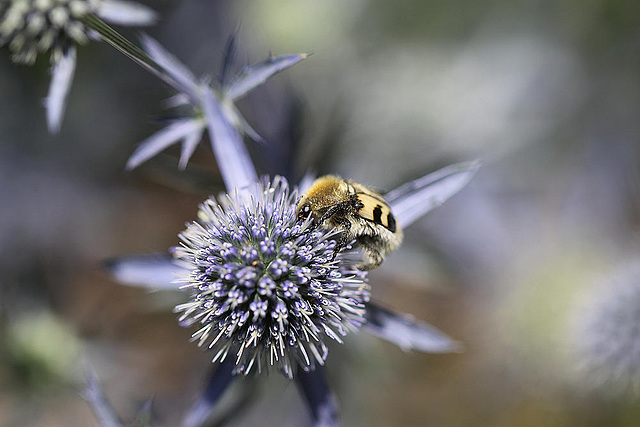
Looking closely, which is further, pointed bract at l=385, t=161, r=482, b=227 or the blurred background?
the blurred background

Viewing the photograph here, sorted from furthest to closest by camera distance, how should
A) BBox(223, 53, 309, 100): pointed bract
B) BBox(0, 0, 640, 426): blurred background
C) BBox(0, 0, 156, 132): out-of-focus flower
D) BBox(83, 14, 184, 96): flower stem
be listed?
BBox(0, 0, 640, 426): blurred background, BBox(0, 0, 156, 132): out-of-focus flower, BBox(223, 53, 309, 100): pointed bract, BBox(83, 14, 184, 96): flower stem

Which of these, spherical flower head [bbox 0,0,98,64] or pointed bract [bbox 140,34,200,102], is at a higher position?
spherical flower head [bbox 0,0,98,64]

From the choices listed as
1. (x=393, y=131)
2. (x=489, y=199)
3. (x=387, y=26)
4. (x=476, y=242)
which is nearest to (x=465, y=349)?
(x=476, y=242)

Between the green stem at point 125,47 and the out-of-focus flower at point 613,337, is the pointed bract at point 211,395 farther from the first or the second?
the out-of-focus flower at point 613,337

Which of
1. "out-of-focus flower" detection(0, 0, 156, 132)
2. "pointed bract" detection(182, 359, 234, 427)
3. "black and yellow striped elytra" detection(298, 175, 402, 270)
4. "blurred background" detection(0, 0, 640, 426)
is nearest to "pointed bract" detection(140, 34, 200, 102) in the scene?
"out-of-focus flower" detection(0, 0, 156, 132)

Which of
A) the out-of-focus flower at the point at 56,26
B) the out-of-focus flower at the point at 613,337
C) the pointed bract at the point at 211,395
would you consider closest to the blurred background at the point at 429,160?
the out-of-focus flower at the point at 613,337

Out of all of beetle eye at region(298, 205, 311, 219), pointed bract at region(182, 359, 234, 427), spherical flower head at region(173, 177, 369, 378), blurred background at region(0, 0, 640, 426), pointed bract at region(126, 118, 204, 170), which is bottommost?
pointed bract at region(182, 359, 234, 427)

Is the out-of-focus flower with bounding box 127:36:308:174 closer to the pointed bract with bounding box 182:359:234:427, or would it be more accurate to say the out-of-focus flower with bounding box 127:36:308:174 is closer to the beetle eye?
the beetle eye
